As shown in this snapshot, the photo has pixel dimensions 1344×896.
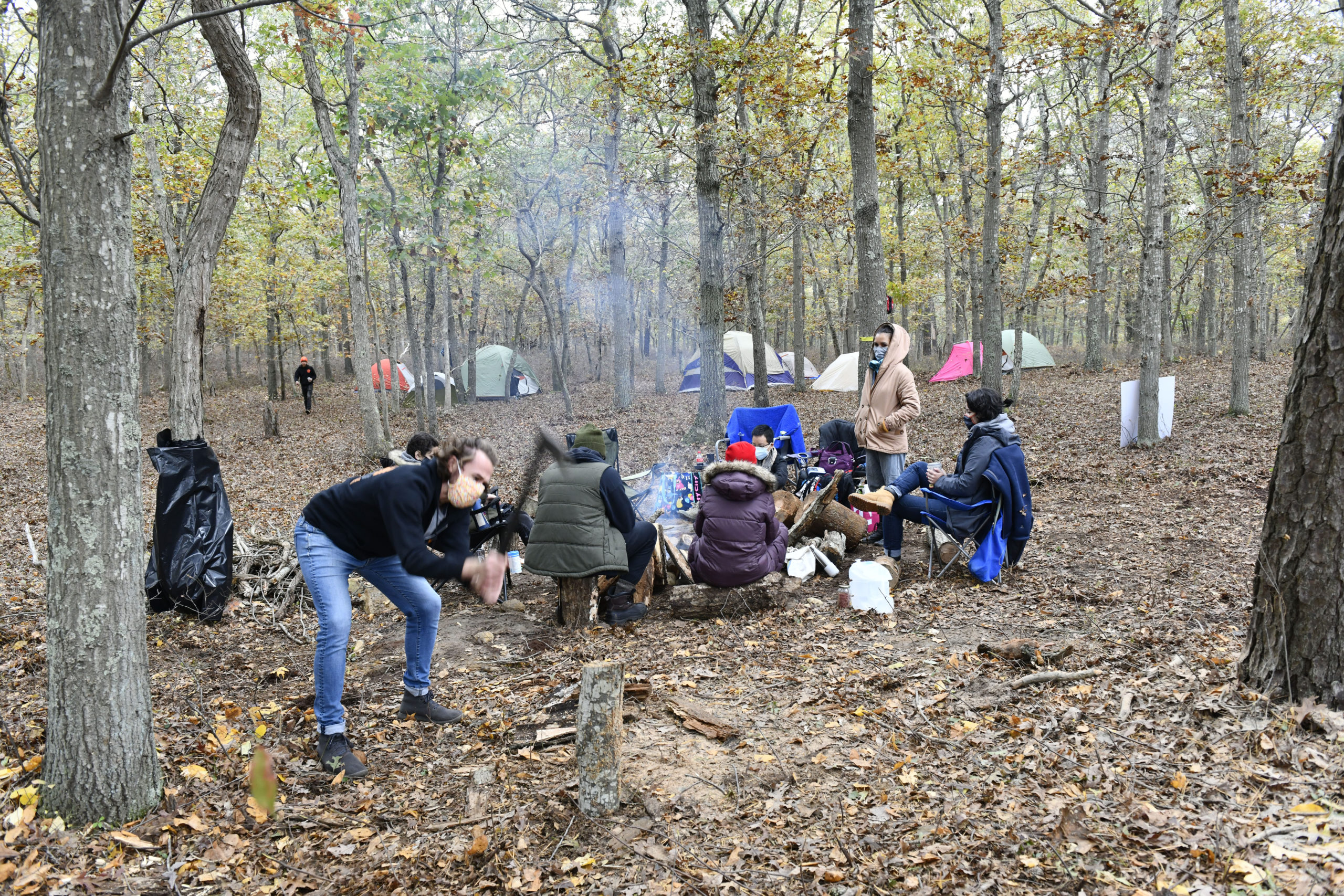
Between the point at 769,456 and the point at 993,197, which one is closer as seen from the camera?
the point at 769,456

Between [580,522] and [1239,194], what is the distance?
921 cm

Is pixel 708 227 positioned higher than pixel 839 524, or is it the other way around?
pixel 708 227

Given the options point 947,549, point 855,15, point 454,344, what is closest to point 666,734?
point 947,549

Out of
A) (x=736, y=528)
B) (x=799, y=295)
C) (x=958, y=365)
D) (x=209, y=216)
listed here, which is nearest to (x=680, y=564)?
(x=736, y=528)

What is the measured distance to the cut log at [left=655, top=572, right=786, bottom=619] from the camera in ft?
17.3

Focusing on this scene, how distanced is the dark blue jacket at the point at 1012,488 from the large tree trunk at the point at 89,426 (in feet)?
16.4

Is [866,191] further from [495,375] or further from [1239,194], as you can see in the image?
[495,375]

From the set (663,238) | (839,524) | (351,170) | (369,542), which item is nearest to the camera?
(369,542)

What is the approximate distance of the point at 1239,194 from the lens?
879 centimetres

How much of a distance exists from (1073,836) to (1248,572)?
374 cm

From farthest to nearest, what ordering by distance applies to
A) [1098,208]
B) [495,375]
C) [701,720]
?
1. [495,375]
2. [1098,208]
3. [701,720]

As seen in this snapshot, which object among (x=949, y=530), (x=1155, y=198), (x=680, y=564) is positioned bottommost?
(x=680, y=564)

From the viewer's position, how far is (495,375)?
80.2ft

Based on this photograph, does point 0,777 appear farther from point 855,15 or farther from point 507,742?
point 855,15
